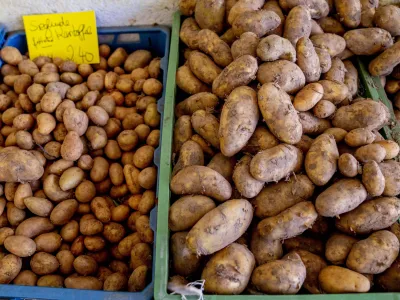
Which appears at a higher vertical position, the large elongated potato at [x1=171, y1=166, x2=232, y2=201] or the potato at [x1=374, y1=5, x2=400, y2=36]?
the potato at [x1=374, y1=5, x2=400, y2=36]

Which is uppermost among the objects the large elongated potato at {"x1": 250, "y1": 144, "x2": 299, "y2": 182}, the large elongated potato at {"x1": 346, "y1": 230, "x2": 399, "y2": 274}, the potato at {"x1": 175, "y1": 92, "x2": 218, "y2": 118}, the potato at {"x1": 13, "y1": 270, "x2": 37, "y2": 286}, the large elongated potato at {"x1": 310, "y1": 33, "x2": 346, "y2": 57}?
the large elongated potato at {"x1": 310, "y1": 33, "x2": 346, "y2": 57}

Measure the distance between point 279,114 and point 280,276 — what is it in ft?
1.50

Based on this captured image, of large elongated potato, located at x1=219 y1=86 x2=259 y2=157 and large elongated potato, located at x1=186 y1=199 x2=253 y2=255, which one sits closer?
large elongated potato, located at x1=186 y1=199 x2=253 y2=255

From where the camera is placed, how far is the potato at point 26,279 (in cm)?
121

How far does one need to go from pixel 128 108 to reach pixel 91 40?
0.41 metres

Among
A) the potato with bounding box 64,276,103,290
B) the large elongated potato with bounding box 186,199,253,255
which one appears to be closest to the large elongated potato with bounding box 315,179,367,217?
the large elongated potato with bounding box 186,199,253,255

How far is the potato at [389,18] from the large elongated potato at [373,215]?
0.75 metres

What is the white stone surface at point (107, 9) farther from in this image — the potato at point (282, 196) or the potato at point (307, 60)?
the potato at point (282, 196)

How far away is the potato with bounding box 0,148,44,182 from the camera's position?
1.32m

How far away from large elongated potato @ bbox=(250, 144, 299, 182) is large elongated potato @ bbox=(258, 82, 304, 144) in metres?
0.04

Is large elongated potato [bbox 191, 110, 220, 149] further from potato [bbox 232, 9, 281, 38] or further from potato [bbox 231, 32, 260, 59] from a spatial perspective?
potato [bbox 232, 9, 281, 38]

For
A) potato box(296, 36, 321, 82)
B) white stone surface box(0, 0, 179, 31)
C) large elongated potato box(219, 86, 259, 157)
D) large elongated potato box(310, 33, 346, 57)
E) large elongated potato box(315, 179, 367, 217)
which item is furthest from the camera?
white stone surface box(0, 0, 179, 31)

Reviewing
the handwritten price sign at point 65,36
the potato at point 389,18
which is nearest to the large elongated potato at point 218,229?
the potato at point 389,18

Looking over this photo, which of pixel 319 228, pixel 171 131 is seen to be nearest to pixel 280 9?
pixel 171 131
